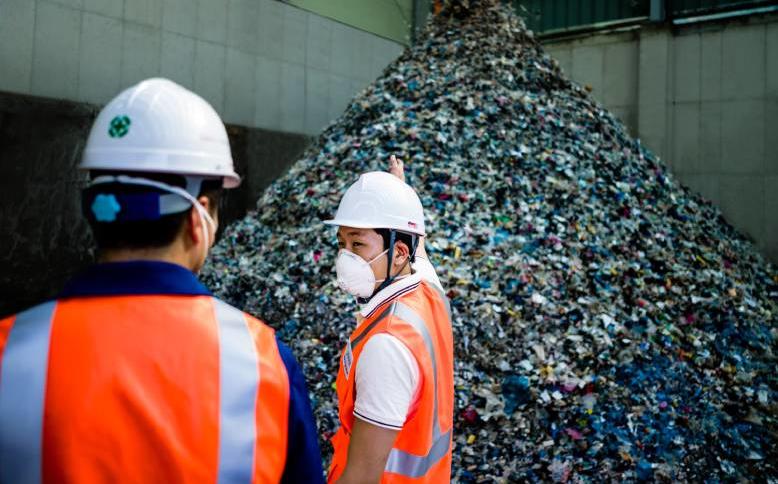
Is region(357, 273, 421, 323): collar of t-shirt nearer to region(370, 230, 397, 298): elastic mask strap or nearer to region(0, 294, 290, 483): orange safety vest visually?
region(370, 230, 397, 298): elastic mask strap

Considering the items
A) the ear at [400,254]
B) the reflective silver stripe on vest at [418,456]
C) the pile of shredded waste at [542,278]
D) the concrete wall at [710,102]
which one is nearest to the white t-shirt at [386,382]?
the reflective silver stripe on vest at [418,456]

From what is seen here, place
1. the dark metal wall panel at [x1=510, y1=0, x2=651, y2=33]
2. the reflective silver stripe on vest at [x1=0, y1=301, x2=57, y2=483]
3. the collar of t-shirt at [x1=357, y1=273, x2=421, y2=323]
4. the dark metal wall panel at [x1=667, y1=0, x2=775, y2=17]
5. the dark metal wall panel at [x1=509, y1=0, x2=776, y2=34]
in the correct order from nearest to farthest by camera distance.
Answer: the reflective silver stripe on vest at [x1=0, y1=301, x2=57, y2=483] → the collar of t-shirt at [x1=357, y1=273, x2=421, y2=323] → the dark metal wall panel at [x1=667, y1=0, x2=775, y2=17] → the dark metal wall panel at [x1=509, y1=0, x2=776, y2=34] → the dark metal wall panel at [x1=510, y1=0, x2=651, y2=33]

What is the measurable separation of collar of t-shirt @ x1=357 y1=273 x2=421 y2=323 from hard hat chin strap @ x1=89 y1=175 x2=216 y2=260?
1034mm

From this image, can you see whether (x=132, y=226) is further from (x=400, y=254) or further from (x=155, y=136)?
(x=400, y=254)

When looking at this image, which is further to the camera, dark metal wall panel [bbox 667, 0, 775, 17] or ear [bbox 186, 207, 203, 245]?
dark metal wall panel [bbox 667, 0, 775, 17]

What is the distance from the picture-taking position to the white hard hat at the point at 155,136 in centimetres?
124

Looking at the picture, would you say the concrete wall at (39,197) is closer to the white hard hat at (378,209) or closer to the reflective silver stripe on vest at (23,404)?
the white hard hat at (378,209)

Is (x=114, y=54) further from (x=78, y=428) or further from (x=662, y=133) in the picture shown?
(x=662, y=133)

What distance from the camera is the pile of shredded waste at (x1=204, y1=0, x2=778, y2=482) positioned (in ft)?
14.9

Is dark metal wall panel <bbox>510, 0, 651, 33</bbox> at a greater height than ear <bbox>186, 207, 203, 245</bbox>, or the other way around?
dark metal wall panel <bbox>510, 0, 651, 33</bbox>

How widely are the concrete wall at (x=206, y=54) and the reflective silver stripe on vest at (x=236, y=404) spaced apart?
6.16m

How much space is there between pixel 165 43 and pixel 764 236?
342 inches

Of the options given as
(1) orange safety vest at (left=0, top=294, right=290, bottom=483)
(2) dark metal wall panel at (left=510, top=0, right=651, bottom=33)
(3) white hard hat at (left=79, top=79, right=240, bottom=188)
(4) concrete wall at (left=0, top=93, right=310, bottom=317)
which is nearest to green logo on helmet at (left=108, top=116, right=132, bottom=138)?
(3) white hard hat at (left=79, top=79, right=240, bottom=188)

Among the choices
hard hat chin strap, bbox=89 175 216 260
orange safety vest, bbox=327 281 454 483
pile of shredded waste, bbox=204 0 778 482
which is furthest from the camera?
pile of shredded waste, bbox=204 0 778 482
